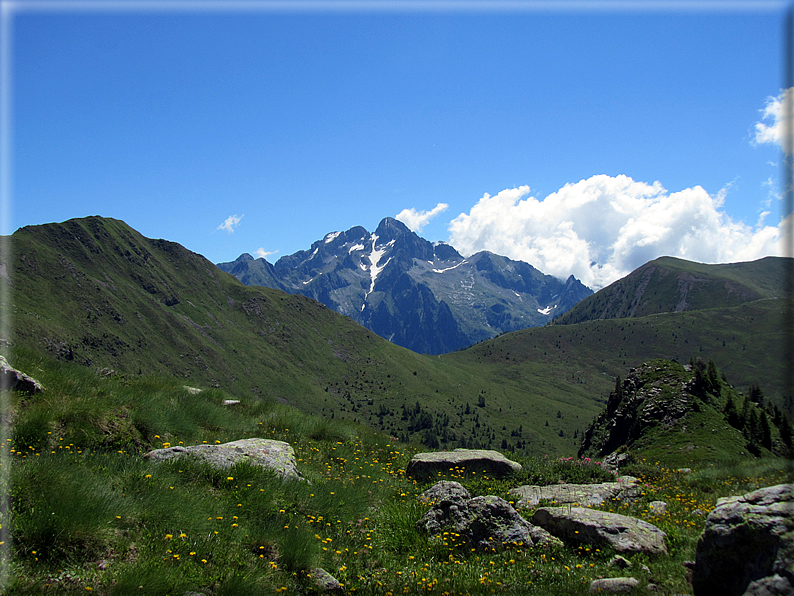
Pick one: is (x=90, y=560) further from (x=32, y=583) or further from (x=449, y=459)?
(x=449, y=459)

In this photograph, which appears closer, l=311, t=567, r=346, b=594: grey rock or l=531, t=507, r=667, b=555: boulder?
l=311, t=567, r=346, b=594: grey rock

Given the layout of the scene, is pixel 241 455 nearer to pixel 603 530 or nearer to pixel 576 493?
pixel 603 530

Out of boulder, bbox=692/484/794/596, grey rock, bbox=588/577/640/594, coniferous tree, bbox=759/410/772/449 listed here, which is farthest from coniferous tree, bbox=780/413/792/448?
grey rock, bbox=588/577/640/594

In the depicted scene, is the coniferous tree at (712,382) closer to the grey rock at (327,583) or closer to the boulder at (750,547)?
the boulder at (750,547)

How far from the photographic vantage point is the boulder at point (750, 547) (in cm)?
610

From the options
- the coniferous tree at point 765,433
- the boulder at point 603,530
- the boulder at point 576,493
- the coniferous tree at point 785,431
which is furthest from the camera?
the coniferous tree at point 785,431

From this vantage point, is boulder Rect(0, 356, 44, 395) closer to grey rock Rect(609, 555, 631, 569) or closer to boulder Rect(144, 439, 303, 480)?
boulder Rect(144, 439, 303, 480)

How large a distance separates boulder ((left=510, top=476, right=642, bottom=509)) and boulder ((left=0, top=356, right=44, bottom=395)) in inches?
538

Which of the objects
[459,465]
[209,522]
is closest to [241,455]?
[209,522]

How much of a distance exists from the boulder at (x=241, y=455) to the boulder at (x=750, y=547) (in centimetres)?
880

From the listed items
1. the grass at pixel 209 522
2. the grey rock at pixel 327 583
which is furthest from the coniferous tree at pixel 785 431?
the grey rock at pixel 327 583

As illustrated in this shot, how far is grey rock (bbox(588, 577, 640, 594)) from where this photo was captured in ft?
24.9

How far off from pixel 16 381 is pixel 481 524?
12.1 meters

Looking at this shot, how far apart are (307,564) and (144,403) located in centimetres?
837
